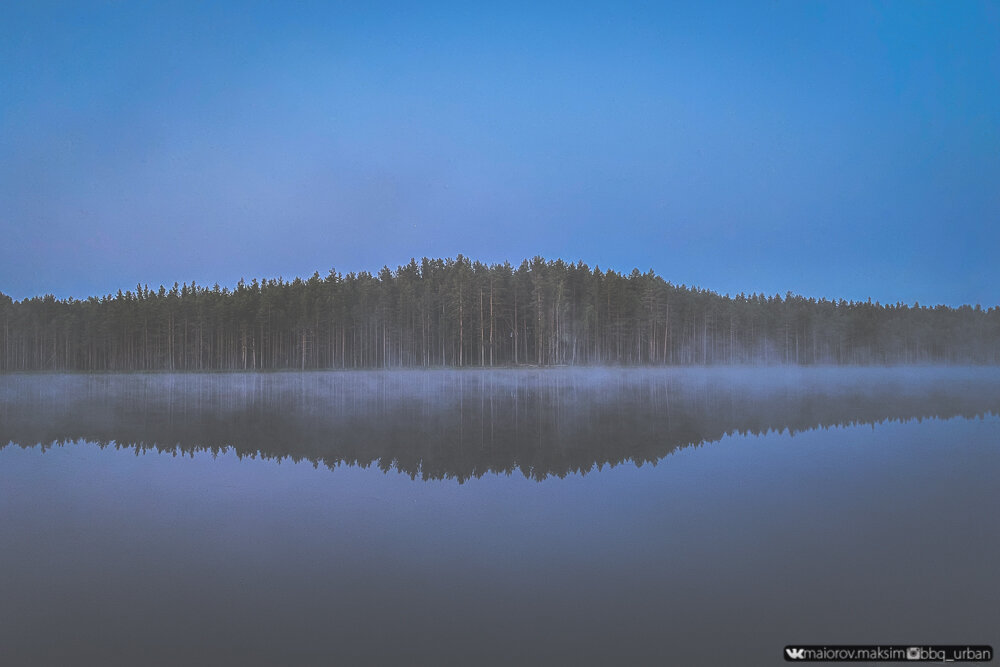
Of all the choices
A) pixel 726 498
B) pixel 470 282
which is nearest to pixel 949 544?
pixel 726 498

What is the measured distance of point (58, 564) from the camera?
6.76m

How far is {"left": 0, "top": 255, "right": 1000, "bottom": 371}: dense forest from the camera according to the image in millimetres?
69750

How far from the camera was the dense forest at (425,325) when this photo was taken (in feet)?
229

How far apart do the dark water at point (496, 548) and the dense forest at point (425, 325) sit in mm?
53511

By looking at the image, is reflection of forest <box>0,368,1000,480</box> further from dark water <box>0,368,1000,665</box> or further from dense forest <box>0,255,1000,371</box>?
dense forest <box>0,255,1000,371</box>

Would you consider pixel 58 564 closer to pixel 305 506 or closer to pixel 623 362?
pixel 305 506

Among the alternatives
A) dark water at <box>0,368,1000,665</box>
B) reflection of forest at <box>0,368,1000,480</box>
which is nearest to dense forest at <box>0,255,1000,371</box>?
reflection of forest at <box>0,368,1000,480</box>

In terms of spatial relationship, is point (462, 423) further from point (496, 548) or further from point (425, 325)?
point (425, 325)

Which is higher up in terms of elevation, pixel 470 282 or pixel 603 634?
pixel 470 282

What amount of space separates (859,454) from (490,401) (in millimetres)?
16535

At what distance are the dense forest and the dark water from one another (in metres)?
53.5

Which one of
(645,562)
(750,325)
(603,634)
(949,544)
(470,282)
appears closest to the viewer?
(603,634)

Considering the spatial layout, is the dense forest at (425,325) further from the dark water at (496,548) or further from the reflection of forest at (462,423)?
the dark water at (496,548)

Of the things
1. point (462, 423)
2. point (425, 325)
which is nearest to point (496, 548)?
point (462, 423)
